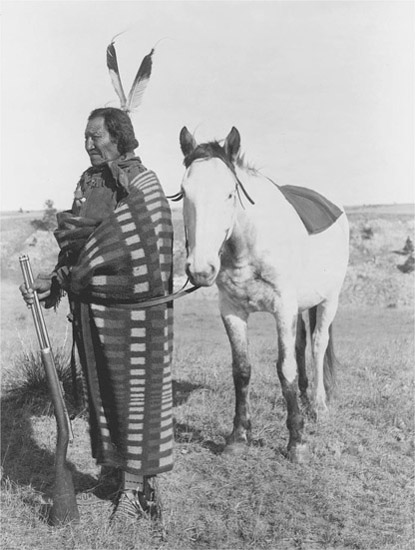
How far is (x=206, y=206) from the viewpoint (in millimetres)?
3408

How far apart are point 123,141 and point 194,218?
0.60 metres

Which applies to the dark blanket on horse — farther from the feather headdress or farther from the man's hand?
the man's hand

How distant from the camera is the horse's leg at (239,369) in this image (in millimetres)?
4496

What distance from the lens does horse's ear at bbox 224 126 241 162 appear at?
3.68m

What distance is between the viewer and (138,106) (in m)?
3.46

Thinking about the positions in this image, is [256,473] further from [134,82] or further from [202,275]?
[134,82]

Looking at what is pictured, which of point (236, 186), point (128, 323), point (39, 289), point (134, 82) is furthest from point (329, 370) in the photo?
point (134, 82)

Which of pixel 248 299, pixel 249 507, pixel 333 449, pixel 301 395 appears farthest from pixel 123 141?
pixel 301 395

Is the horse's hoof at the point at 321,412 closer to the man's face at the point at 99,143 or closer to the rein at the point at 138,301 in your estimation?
the rein at the point at 138,301

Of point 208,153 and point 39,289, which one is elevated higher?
point 208,153

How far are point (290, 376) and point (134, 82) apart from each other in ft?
7.90

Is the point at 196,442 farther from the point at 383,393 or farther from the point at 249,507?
the point at 383,393

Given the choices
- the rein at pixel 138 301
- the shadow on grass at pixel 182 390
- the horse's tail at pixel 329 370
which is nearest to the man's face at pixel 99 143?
the rein at pixel 138 301

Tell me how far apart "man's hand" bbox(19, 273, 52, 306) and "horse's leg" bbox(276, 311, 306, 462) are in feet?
5.74
